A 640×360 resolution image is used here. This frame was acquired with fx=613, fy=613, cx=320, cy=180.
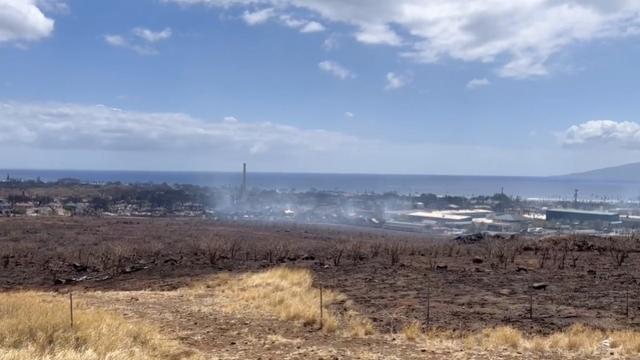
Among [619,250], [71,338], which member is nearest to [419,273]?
[619,250]

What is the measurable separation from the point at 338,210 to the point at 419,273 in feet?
185

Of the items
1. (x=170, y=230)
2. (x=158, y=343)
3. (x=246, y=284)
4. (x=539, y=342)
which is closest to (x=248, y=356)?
(x=158, y=343)

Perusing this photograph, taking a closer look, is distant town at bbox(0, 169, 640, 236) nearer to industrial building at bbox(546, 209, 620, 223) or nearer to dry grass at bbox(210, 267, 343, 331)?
industrial building at bbox(546, 209, 620, 223)

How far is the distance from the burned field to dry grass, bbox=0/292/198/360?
16.1 feet

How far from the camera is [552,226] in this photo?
5306 centimetres

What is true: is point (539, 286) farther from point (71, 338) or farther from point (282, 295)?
point (71, 338)

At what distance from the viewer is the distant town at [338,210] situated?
54625mm

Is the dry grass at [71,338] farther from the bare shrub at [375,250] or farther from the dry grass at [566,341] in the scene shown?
the bare shrub at [375,250]

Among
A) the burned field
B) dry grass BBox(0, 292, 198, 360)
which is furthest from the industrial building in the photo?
dry grass BBox(0, 292, 198, 360)

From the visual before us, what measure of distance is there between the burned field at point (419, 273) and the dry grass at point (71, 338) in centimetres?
490

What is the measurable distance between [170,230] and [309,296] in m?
26.4

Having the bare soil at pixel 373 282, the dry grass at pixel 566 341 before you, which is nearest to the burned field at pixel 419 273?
the bare soil at pixel 373 282

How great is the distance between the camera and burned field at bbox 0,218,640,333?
559 inches

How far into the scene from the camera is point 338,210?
76.1 m
